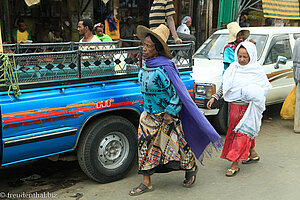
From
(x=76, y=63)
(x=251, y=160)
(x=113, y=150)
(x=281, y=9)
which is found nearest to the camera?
(x=76, y=63)

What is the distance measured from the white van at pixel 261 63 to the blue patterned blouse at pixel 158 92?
2160mm

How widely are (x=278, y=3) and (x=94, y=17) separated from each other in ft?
20.2

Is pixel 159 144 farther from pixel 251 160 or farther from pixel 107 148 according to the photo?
pixel 251 160

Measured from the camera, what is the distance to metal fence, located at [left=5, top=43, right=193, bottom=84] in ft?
11.0

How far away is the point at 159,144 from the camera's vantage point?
366 cm

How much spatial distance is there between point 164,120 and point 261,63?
134 inches

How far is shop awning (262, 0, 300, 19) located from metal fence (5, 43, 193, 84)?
300 inches

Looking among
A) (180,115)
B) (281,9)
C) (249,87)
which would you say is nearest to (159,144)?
(180,115)

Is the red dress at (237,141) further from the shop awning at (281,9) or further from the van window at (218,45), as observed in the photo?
the shop awning at (281,9)

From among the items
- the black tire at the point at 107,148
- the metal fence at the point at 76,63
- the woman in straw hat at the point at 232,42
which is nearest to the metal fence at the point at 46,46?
the metal fence at the point at 76,63

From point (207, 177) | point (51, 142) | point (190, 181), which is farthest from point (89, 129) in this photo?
point (207, 177)

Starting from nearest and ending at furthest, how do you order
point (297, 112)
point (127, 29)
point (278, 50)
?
point (297, 112), point (278, 50), point (127, 29)

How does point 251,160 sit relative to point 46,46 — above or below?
below

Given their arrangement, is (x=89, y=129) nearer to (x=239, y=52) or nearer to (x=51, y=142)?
(x=51, y=142)
